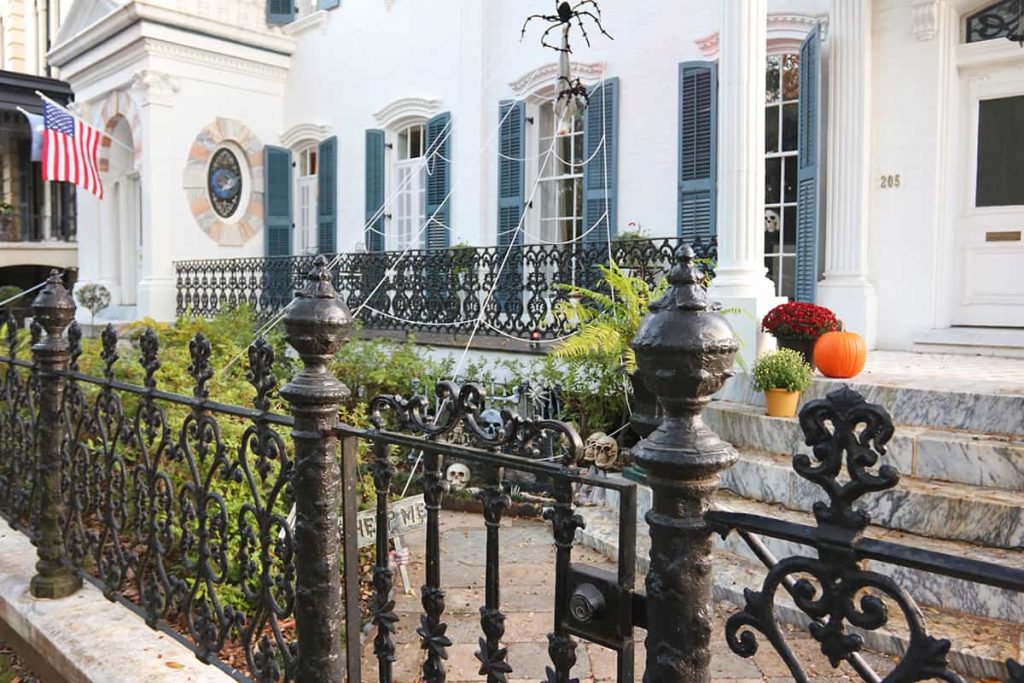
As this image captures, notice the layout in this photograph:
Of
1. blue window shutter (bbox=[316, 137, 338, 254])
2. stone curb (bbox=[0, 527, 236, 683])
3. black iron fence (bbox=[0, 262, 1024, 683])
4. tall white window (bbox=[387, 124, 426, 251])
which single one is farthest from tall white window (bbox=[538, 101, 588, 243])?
stone curb (bbox=[0, 527, 236, 683])

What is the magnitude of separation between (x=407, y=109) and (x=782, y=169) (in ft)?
21.1

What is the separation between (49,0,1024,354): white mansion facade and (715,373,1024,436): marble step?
1445 mm

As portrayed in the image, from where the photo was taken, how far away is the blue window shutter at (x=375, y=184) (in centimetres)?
1291

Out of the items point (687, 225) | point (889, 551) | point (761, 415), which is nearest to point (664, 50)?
point (687, 225)

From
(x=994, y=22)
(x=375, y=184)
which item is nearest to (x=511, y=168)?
(x=375, y=184)

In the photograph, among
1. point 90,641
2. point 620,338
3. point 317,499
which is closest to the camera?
point 317,499

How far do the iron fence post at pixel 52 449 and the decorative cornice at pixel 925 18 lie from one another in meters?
7.38

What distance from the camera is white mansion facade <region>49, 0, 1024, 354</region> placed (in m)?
7.09

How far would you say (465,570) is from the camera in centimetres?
479

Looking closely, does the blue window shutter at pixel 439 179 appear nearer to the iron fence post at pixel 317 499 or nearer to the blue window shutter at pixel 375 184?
the blue window shutter at pixel 375 184

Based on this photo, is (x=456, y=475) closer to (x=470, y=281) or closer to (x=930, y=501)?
(x=930, y=501)

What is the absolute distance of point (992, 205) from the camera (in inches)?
282

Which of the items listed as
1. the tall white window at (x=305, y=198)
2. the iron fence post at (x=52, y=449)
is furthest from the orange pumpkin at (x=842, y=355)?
the tall white window at (x=305, y=198)

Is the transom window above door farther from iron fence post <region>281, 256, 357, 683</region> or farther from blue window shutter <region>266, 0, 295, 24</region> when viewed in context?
blue window shutter <region>266, 0, 295, 24</region>
